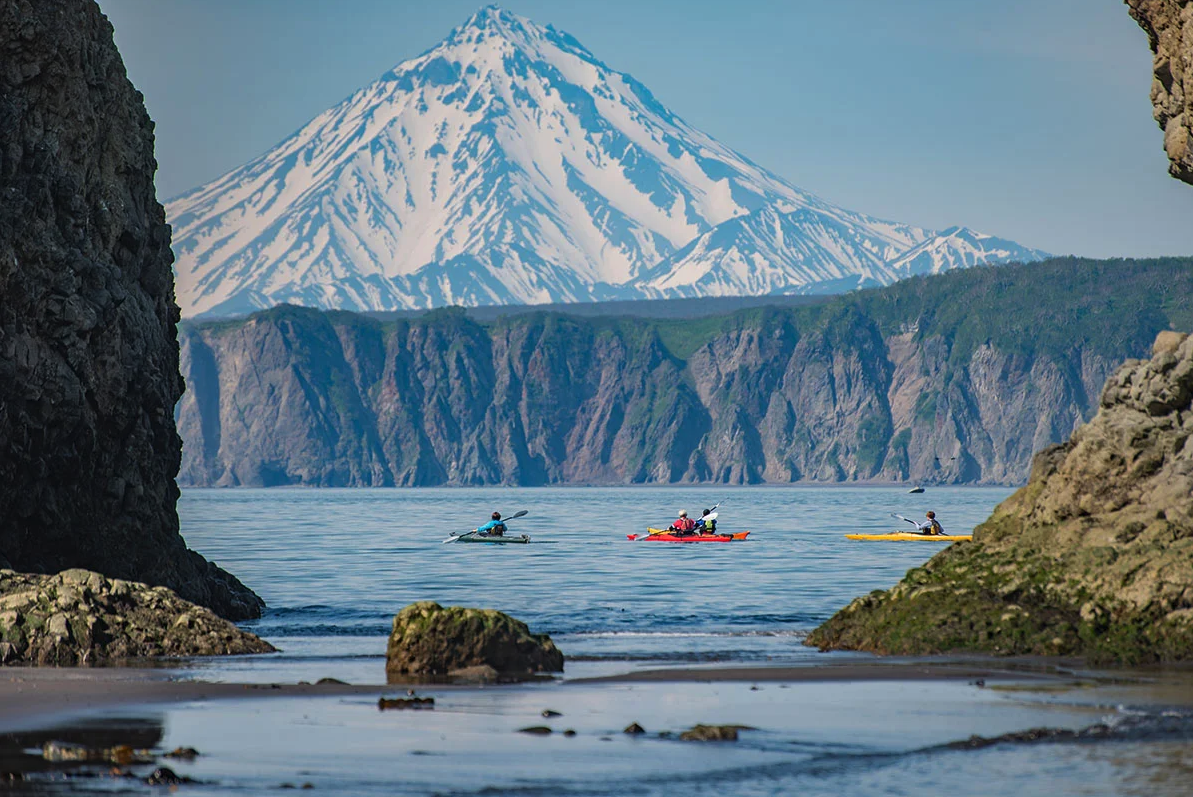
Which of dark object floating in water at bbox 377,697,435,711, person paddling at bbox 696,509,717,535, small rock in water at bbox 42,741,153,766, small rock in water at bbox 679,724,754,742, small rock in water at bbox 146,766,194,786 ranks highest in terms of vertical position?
person paddling at bbox 696,509,717,535

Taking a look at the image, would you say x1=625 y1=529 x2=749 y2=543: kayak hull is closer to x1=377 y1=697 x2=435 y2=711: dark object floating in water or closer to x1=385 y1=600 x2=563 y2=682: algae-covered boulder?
x1=385 y1=600 x2=563 y2=682: algae-covered boulder

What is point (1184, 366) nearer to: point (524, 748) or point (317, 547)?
point (524, 748)

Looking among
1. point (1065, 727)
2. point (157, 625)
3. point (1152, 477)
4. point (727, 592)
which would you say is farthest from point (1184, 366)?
point (727, 592)

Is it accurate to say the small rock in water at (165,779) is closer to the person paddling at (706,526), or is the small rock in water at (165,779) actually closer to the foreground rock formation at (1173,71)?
the foreground rock formation at (1173,71)

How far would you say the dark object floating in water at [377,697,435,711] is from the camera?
19938 millimetres

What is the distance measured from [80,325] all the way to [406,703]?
56.5 ft

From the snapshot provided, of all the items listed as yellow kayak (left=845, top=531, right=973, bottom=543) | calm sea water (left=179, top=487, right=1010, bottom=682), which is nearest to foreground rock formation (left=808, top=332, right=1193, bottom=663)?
calm sea water (left=179, top=487, right=1010, bottom=682)

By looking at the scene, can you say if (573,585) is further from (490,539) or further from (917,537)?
(917,537)

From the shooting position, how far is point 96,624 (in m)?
26.3

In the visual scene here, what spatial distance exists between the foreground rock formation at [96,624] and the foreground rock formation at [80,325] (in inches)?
209

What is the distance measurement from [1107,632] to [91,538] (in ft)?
71.2

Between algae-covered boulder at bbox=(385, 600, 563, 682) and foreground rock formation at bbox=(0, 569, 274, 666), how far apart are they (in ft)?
16.0

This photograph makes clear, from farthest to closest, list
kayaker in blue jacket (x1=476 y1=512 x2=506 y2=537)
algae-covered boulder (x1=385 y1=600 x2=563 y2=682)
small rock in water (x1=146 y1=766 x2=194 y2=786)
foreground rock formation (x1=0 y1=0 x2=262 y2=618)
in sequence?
kayaker in blue jacket (x1=476 y1=512 x2=506 y2=537)
foreground rock formation (x1=0 y1=0 x2=262 y2=618)
algae-covered boulder (x1=385 y1=600 x2=563 y2=682)
small rock in water (x1=146 y1=766 x2=194 y2=786)

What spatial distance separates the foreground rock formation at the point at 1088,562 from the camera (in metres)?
24.3
